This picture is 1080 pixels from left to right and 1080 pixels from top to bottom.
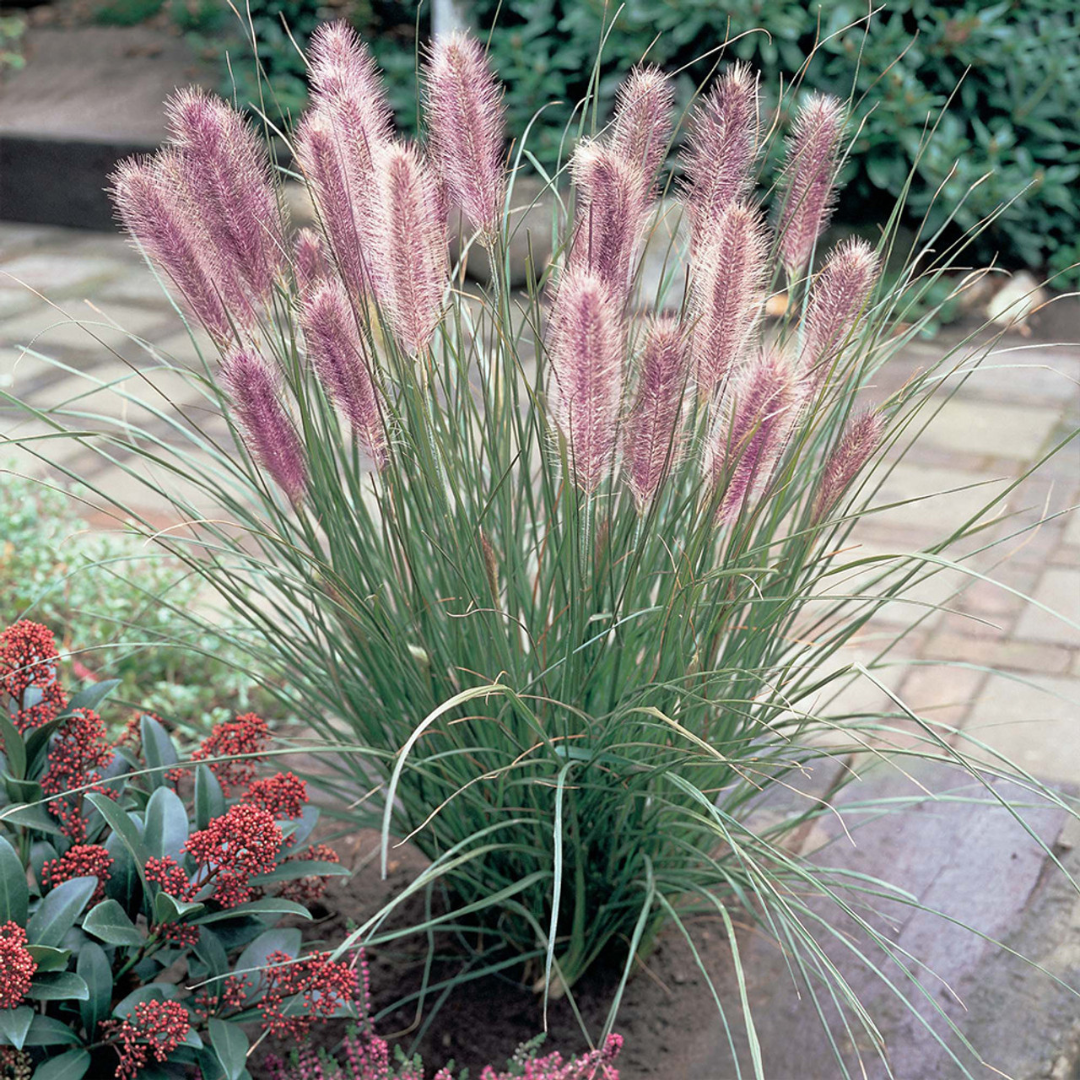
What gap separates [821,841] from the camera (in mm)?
1825

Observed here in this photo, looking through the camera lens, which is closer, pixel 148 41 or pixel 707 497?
pixel 707 497

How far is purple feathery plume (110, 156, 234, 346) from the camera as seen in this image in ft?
3.96

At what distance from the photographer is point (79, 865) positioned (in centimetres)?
133

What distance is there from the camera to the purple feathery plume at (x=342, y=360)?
1.14 metres

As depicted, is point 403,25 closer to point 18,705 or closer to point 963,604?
point 963,604

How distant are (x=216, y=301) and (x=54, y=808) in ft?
2.01

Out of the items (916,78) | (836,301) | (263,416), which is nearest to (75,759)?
(263,416)

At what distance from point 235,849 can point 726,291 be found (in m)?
0.73

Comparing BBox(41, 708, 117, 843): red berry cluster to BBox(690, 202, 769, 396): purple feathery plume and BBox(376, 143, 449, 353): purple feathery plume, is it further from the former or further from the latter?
BBox(690, 202, 769, 396): purple feathery plume

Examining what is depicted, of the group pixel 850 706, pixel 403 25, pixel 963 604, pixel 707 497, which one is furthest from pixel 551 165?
pixel 707 497

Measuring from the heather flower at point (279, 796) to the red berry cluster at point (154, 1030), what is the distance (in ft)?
0.81

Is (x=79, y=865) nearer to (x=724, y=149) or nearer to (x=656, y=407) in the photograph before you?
(x=656, y=407)

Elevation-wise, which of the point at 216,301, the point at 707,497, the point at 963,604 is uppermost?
the point at 216,301

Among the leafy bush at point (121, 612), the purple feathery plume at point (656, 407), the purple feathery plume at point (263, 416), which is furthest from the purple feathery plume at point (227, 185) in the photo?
the leafy bush at point (121, 612)
